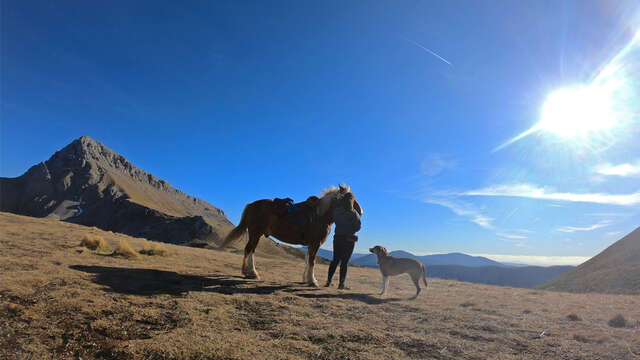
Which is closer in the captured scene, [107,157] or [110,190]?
[110,190]

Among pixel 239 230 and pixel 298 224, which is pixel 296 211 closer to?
pixel 298 224

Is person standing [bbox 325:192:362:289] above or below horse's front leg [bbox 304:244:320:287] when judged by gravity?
above

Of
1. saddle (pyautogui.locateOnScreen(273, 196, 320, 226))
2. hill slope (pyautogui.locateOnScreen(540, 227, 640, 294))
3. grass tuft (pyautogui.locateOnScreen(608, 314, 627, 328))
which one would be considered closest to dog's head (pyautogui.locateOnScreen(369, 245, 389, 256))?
saddle (pyautogui.locateOnScreen(273, 196, 320, 226))

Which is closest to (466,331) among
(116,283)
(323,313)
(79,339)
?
(323,313)

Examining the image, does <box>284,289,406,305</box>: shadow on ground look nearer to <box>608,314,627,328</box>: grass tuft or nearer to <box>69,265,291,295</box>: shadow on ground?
<box>69,265,291,295</box>: shadow on ground

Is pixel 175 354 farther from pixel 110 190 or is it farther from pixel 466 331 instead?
pixel 110 190

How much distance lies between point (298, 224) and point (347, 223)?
1.39m

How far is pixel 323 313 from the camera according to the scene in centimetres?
498

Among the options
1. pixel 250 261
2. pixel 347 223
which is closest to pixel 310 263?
pixel 347 223

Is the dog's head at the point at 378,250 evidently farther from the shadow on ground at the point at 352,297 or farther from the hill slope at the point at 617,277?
the hill slope at the point at 617,277

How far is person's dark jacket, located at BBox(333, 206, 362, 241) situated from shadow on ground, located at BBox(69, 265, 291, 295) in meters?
2.31

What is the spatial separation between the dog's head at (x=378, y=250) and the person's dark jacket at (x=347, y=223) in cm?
84

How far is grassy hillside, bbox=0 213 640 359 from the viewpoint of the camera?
311 centimetres

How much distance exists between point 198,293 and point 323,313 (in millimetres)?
2414
